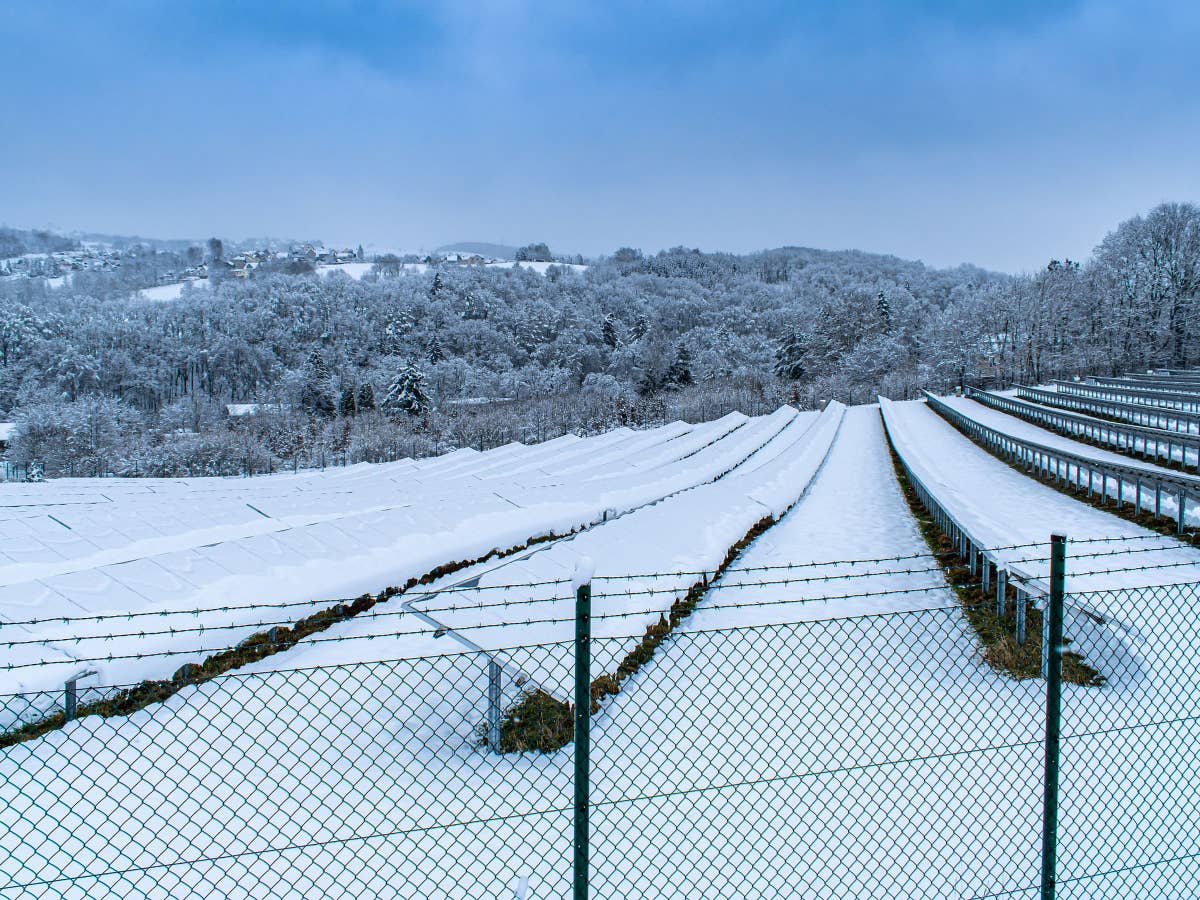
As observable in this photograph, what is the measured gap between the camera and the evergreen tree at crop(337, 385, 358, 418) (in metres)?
67.0

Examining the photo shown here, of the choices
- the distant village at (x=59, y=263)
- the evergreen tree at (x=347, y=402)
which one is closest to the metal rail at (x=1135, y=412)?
the evergreen tree at (x=347, y=402)

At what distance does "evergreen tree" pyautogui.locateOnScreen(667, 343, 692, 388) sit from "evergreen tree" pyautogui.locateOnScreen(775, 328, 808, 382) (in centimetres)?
1056

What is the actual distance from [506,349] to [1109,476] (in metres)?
87.0

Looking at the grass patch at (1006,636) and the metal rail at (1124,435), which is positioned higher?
the metal rail at (1124,435)

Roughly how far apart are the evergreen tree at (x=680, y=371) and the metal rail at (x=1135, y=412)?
140 ft

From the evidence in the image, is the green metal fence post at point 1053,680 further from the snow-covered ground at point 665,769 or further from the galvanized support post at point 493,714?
the galvanized support post at point 493,714

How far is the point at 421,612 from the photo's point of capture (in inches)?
289

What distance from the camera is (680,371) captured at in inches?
2854

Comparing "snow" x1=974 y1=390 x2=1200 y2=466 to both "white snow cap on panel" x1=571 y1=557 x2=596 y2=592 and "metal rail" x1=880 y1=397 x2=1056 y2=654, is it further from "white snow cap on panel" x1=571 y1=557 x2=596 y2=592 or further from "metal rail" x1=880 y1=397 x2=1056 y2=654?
"white snow cap on panel" x1=571 y1=557 x2=596 y2=592

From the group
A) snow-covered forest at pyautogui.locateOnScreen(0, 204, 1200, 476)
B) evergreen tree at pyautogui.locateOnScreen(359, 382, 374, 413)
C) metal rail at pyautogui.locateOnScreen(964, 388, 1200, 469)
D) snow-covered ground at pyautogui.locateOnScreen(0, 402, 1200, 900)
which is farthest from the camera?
evergreen tree at pyautogui.locateOnScreen(359, 382, 374, 413)

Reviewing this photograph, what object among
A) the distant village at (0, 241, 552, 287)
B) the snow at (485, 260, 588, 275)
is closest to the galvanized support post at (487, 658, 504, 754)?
the snow at (485, 260, 588, 275)

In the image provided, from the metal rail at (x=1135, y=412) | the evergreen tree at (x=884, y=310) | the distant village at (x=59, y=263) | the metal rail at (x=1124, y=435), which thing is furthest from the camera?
the distant village at (x=59, y=263)

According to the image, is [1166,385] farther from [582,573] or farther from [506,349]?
[506,349]

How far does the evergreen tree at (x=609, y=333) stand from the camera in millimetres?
96062
